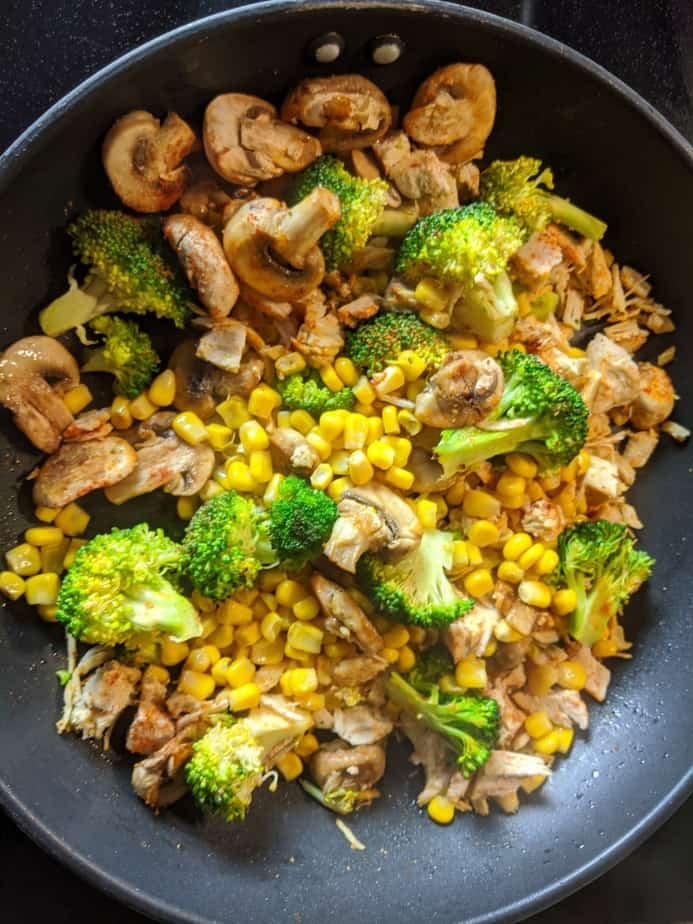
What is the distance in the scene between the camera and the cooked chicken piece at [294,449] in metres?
2.43

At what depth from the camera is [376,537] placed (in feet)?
7.79

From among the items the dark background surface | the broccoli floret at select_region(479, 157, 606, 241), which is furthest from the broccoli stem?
the dark background surface

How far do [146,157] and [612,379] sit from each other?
1.51 meters

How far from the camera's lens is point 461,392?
2.39 m

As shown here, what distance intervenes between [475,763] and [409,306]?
1291 mm

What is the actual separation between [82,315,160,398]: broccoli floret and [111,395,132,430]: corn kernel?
0.06ft

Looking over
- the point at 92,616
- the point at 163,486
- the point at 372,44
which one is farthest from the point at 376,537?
the point at 372,44

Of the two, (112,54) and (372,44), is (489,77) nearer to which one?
Answer: (372,44)

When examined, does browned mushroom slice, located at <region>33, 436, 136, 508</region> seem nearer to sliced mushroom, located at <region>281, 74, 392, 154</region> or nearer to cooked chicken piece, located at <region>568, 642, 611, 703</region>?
sliced mushroom, located at <region>281, 74, 392, 154</region>

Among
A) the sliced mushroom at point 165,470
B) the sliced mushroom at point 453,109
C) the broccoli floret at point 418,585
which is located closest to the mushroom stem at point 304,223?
the sliced mushroom at point 453,109

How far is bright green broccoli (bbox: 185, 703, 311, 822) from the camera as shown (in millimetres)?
2297

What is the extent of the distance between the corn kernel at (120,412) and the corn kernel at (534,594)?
4.05 feet

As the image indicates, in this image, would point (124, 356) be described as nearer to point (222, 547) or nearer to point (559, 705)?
point (222, 547)

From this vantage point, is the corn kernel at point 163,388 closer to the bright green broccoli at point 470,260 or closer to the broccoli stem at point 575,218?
the bright green broccoli at point 470,260
